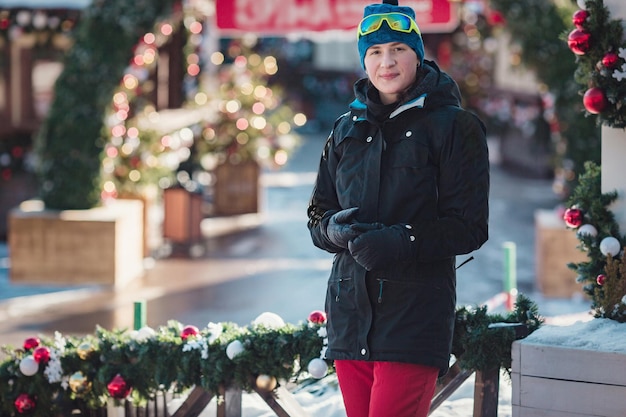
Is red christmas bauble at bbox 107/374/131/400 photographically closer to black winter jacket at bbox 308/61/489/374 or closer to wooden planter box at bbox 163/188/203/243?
black winter jacket at bbox 308/61/489/374

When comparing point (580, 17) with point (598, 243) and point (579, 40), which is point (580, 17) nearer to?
point (579, 40)

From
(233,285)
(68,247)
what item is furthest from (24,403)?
(68,247)

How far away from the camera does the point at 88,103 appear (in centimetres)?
1091

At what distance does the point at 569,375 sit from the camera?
4.32 meters

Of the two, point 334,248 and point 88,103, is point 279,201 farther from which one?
point 334,248

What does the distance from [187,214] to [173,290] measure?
95.5 inches

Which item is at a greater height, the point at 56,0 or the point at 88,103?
the point at 56,0

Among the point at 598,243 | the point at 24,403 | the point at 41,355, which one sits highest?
the point at 598,243

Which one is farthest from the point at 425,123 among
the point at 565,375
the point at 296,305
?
the point at 296,305

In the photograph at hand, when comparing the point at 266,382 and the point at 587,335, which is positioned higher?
the point at 587,335

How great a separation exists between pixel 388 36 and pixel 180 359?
2038 millimetres

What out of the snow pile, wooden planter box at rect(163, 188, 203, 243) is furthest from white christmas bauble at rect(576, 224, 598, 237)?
wooden planter box at rect(163, 188, 203, 243)

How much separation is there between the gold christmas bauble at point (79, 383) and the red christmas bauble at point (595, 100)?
2528 millimetres

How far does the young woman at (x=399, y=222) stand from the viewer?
11.8ft
